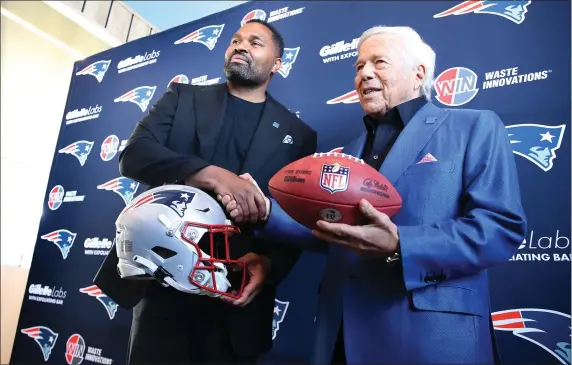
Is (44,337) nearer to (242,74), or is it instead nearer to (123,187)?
(123,187)

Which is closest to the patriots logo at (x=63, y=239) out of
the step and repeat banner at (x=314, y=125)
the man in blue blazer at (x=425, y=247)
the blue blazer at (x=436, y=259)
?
the step and repeat banner at (x=314, y=125)

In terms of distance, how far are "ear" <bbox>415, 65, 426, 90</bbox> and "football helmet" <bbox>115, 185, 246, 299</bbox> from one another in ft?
2.44

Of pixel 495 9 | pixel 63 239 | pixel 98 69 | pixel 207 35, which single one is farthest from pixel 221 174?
pixel 98 69

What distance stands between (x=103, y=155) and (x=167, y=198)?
1971mm

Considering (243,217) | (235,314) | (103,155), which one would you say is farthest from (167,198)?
(103,155)

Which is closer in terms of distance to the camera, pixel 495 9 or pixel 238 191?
pixel 238 191

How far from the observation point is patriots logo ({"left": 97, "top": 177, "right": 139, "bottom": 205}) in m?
2.69

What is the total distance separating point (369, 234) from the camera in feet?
3.14

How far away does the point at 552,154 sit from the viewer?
1545mm

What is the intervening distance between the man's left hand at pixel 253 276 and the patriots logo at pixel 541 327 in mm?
854

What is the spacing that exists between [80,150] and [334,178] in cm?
265

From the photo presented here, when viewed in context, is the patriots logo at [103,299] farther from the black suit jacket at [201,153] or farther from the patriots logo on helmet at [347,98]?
the patriots logo on helmet at [347,98]

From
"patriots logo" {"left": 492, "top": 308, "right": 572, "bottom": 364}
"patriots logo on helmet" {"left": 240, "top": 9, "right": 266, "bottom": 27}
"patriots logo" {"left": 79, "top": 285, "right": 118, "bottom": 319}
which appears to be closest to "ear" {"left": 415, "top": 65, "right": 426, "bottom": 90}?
"patriots logo" {"left": 492, "top": 308, "right": 572, "bottom": 364}

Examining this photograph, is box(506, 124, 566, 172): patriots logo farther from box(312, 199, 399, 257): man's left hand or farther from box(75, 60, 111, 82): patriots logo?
box(75, 60, 111, 82): patriots logo
